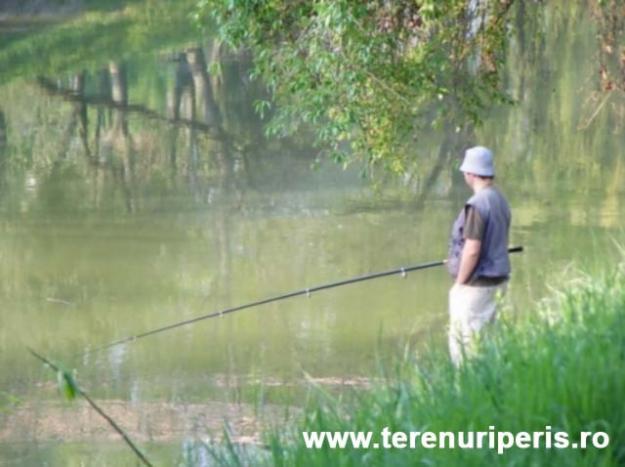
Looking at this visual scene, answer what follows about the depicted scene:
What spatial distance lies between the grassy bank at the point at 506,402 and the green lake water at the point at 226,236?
700mm

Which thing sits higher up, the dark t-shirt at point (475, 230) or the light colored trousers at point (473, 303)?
the dark t-shirt at point (475, 230)

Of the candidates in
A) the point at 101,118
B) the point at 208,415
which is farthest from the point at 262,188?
the point at 208,415

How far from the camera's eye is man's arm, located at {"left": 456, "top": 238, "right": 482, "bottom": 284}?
715 centimetres

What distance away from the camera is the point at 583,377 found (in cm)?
430

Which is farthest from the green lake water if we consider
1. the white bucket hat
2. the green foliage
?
the green foliage

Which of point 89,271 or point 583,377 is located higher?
point 583,377

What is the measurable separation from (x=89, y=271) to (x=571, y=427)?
10.0m

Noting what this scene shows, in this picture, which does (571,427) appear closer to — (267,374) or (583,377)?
(583,377)

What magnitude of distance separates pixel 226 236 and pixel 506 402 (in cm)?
1110

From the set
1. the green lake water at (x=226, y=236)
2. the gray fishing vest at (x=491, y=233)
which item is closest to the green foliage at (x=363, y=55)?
the green lake water at (x=226, y=236)

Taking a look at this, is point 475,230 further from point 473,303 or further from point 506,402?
point 506,402

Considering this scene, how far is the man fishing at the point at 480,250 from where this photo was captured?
7.16 meters

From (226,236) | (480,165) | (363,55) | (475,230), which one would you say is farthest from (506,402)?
(226,236)

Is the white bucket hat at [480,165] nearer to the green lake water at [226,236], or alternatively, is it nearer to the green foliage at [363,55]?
the green lake water at [226,236]
